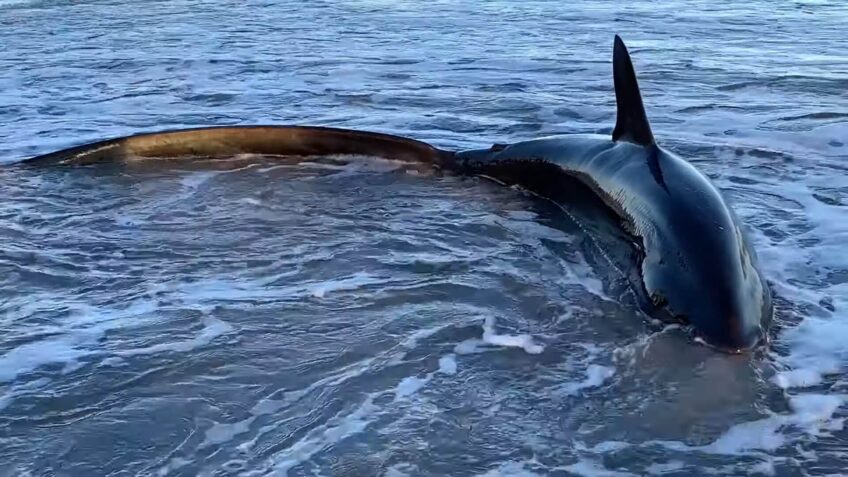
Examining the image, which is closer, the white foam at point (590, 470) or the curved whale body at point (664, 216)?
the white foam at point (590, 470)

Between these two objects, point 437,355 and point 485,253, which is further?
point 485,253

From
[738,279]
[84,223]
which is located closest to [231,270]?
[84,223]

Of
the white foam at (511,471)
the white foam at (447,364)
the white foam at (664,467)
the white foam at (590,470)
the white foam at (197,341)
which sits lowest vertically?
the white foam at (664,467)

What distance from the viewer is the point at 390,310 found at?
14.9 ft

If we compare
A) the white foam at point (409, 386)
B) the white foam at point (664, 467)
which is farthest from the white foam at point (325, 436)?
the white foam at point (664, 467)

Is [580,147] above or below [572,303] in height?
above

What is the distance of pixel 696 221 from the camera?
4.56m

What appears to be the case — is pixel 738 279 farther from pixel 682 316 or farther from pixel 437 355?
pixel 437 355

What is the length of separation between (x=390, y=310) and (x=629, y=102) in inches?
75.6

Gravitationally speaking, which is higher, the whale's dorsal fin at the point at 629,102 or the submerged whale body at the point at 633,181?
the whale's dorsal fin at the point at 629,102

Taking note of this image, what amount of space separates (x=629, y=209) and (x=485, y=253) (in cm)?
77

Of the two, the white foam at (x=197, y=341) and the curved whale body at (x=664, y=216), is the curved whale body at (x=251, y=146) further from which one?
the white foam at (x=197, y=341)

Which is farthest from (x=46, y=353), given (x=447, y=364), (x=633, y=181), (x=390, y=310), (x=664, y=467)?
(x=633, y=181)

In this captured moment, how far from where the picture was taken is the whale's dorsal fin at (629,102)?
5.51m
